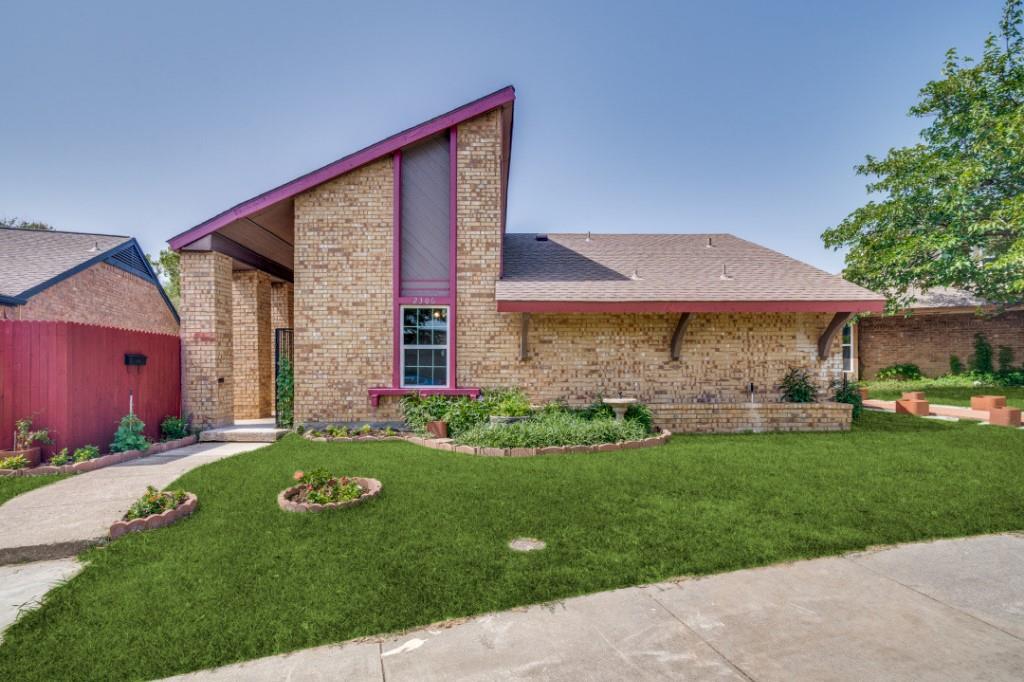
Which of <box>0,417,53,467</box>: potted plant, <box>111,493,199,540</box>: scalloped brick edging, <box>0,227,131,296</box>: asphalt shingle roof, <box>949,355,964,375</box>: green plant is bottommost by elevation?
<box>111,493,199,540</box>: scalloped brick edging

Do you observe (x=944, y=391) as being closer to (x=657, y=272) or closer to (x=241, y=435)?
(x=657, y=272)

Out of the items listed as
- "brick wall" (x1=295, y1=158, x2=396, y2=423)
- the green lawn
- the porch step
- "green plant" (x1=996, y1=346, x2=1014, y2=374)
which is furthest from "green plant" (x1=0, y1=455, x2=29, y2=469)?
"green plant" (x1=996, y1=346, x2=1014, y2=374)

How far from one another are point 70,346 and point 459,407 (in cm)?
656

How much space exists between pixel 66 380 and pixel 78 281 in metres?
8.13

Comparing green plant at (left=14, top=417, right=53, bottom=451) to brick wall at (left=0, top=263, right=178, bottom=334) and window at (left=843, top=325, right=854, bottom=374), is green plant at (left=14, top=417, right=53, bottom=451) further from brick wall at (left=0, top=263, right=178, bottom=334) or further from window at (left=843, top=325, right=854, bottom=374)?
window at (left=843, top=325, right=854, bottom=374)

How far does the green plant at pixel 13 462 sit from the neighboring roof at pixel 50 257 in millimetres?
5514

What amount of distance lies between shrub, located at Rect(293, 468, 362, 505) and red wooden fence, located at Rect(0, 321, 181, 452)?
4995 mm

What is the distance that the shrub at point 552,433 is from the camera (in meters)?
8.14

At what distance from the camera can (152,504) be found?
4.88 metres

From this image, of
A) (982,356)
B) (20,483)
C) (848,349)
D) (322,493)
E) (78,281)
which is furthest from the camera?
(848,349)

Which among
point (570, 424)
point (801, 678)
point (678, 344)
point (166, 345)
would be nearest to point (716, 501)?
point (801, 678)

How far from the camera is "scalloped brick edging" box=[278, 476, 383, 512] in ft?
16.6

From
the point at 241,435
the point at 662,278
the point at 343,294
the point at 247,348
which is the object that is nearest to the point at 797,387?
the point at 662,278

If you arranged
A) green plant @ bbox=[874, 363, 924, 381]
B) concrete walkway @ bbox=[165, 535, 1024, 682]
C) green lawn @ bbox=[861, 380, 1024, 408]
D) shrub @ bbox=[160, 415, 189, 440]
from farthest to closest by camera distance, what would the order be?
1. green plant @ bbox=[874, 363, 924, 381]
2. green lawn @ bbox=[861, 380, 1024, 408]
3. shrub @ bbox=[160, 415, 189, 440]
4. concrete walkway @ bbox=[165, 535, 1024, 682]
